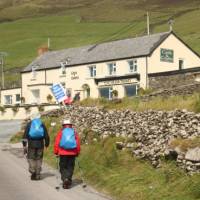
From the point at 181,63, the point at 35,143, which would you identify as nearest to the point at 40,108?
the point at 181,63

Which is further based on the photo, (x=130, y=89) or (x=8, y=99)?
(x=8, y=99)

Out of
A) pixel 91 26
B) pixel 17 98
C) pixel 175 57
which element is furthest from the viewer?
pixel 91 26

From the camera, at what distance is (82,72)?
6194 cm

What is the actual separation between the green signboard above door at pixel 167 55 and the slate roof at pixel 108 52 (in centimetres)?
109

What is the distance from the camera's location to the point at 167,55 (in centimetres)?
5788

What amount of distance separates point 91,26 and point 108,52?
235ft

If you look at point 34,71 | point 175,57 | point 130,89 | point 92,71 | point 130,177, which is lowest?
point 130,177

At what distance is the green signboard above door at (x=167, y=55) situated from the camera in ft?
186

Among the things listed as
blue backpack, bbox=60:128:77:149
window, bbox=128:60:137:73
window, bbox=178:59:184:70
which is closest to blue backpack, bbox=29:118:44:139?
blue backpack, bbox=60:128:77:149

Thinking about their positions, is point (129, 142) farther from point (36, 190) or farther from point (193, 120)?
point (36, 190)

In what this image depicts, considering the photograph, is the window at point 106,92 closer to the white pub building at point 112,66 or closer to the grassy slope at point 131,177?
the white pub building at point 112,66

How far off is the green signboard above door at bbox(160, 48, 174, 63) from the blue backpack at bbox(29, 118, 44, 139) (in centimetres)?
4087

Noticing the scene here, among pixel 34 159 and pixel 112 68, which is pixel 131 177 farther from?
pixel 112 68

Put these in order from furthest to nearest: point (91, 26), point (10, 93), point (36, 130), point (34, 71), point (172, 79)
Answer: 1. point (91, 26)
2. point (10, 93)
3. point (34, 71)
4. point (172, 79)
5. point (36, 130)
